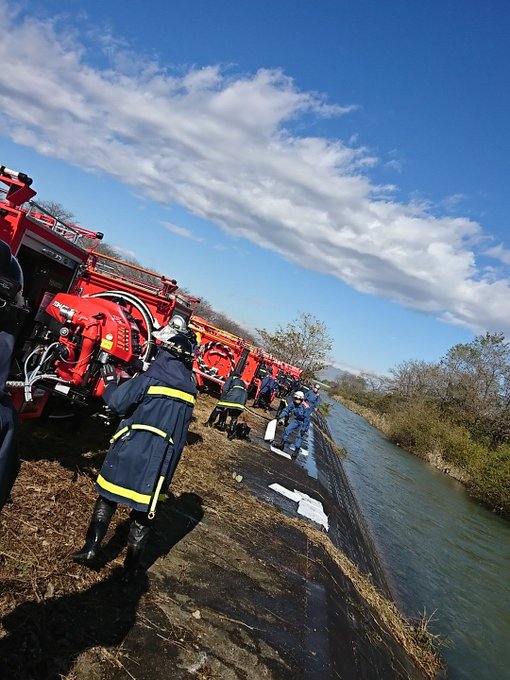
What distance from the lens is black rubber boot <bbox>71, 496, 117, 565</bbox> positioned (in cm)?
395

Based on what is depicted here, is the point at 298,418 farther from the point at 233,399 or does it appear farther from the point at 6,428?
→ the point at 6,428

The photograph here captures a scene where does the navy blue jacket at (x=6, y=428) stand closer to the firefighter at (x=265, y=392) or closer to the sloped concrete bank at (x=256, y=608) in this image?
the sloped concrete bank at (x=256, y=608)

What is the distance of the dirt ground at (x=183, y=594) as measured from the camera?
3238 millimetres

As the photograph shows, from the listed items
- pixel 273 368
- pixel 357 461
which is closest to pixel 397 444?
pixel 357 461

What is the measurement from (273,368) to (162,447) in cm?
1966

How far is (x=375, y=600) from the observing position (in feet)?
23.9

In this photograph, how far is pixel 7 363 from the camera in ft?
6.06

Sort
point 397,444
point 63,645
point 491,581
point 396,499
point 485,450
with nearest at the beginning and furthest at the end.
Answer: point 63,645
point 491,581
point 396,499
point 485,450
point 397,444

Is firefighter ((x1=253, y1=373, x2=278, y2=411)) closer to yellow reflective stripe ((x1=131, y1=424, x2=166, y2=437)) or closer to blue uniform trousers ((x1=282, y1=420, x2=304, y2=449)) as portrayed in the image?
blue uniform trousers ((x1=282, y1=420, x2=304, y2=449))

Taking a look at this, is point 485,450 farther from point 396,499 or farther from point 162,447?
point 162,447

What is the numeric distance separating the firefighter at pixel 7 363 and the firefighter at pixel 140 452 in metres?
1.95

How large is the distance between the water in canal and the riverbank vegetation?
2.19 metres

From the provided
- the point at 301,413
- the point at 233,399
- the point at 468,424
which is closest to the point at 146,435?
the point at 233,399

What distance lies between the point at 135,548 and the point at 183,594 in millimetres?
665
